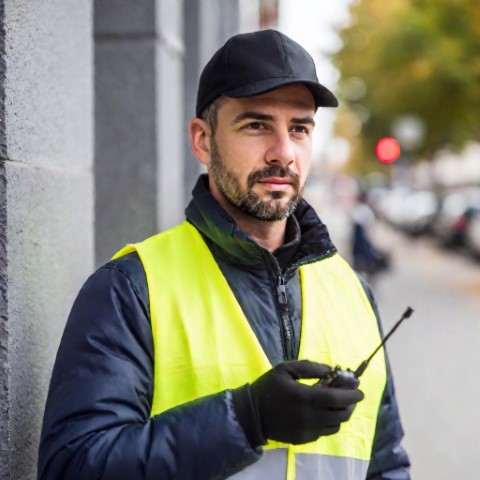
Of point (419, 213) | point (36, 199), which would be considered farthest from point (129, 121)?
point (419, 213)

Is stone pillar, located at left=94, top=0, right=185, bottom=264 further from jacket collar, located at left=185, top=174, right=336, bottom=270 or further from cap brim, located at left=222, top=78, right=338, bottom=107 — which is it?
cap brim, located at left=222, top=78, right=338, bottom=107

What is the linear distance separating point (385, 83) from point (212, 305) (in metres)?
20.5

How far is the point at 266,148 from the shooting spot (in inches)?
73.7

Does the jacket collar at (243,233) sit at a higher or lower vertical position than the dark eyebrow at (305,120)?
lower

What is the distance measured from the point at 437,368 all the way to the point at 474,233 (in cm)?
1272

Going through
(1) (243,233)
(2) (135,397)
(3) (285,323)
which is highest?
(1) (243,233)

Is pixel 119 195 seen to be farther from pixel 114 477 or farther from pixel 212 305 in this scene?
pixel 114 477

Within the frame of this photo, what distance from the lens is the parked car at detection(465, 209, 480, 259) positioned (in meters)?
19.5

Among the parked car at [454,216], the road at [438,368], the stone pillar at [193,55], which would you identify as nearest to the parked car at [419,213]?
the parked car at [454,216]

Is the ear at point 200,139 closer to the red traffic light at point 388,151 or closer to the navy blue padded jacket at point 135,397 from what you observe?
the navy blue padded jacket at point 135,397

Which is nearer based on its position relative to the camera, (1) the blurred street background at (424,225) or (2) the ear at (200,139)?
(2) the ear at (200,139)

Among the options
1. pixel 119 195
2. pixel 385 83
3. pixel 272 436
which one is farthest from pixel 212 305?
pixel 385 83

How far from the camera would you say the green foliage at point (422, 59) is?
1555 centimetres

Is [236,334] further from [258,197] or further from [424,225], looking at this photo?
[424,225]
